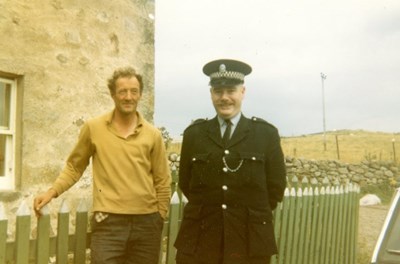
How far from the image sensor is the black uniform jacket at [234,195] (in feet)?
11.0

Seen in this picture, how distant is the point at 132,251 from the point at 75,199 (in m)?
3.52

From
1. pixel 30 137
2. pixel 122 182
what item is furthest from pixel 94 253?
pixel 30 137

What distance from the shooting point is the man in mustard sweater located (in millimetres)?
3359

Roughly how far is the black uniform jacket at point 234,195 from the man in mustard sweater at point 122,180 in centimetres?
25

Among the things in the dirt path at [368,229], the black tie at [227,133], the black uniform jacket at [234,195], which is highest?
the black tie at [227,133]

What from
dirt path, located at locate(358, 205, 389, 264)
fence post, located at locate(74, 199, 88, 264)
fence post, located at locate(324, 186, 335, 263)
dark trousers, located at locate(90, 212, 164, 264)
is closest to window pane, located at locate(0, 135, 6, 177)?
fence post, located at locate(74, 199, 88, 264)

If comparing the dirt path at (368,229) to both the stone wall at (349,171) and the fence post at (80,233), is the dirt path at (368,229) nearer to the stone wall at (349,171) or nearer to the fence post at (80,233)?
the stone wall at (349,171)

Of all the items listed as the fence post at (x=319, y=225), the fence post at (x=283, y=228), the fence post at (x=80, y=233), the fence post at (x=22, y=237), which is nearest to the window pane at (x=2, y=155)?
the fence post at (x=80, y=233)

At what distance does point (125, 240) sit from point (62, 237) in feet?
1.68

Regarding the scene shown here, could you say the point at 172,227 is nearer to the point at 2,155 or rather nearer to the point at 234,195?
the point at 234,195

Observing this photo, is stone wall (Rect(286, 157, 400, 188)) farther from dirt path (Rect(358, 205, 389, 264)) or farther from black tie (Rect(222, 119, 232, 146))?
black tie (Rect(222, 119, 232, 146))

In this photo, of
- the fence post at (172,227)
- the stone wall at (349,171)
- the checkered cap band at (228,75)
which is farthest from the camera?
the stone wall at (349,171)

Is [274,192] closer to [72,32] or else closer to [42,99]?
[42,99]

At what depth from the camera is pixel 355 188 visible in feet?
23.9
